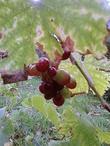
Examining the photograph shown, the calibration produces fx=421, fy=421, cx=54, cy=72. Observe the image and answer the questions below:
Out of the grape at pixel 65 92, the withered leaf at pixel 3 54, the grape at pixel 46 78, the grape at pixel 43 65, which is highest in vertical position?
the withered leaf at pixel 3 54

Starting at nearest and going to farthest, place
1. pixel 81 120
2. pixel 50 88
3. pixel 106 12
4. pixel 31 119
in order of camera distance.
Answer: pixel 106 12 → pixel 50 88 → pixel 81 120 → pixel 31 119

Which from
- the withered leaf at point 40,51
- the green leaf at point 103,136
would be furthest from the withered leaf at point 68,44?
the green leaf at point 103,136

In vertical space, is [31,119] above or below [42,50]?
below

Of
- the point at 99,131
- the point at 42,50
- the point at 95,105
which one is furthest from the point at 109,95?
the point at 42,50

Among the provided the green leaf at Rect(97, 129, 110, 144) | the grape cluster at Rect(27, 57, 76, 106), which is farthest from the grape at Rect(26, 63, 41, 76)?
the green leaf at Rect(97, 129, 110, 144)

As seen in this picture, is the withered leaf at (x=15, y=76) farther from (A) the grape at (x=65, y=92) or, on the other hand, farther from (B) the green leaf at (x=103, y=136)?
(B) the green leaf at (x=103, y=136)

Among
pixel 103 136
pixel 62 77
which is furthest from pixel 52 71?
pixel 103 136

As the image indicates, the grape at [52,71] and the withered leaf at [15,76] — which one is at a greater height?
the grape at [52,71]

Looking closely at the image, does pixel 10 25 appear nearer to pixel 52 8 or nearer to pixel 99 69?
pixel 52 8
